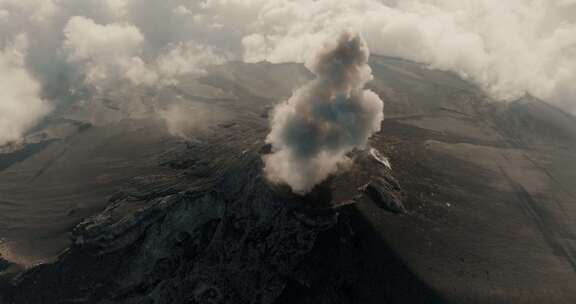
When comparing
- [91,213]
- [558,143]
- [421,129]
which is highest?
[91,213]

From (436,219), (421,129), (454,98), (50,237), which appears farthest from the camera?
(454,98)

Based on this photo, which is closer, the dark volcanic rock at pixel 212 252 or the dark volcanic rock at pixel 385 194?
the dark volcanic rock at pixel 212 252

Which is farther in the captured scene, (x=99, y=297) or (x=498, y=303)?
(x=99, y=297)

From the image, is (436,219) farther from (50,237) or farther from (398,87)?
(398,87)

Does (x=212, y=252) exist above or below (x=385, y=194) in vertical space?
below

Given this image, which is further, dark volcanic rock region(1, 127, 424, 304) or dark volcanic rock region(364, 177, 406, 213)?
dark volcanic rock region(364, 177, 406, 213)

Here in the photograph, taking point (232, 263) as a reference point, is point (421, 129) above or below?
below

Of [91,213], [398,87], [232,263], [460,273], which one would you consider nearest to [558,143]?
[398,87]

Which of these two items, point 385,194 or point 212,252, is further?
point 385,194
